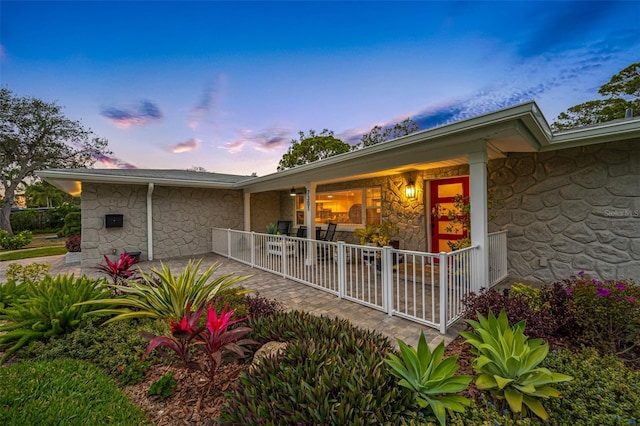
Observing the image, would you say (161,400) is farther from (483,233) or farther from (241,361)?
(483,233)

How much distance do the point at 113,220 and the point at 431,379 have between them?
877 centimetres

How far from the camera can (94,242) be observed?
7.28 m

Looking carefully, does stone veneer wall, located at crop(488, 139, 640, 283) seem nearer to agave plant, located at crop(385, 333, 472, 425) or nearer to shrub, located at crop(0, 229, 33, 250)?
agave plant, located at crop(385, 333, 472, 425)

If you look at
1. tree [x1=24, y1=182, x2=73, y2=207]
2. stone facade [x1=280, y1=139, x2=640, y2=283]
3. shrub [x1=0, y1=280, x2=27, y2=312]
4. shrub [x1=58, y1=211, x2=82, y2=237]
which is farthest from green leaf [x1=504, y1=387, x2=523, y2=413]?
tree [x1=24, y1=182, x2=73, y2=207]

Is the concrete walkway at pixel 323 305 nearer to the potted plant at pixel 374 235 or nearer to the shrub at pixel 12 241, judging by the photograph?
the potted plant at pixel 374 235

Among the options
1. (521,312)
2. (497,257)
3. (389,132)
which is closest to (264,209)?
(497,257)

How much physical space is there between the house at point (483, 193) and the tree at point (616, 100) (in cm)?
766

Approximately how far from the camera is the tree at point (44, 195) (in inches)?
845

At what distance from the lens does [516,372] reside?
1768 mm

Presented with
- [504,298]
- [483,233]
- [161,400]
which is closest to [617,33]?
[483,233]

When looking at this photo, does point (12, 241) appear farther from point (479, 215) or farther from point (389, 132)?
point (389, 132)

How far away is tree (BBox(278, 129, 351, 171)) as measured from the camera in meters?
19.7

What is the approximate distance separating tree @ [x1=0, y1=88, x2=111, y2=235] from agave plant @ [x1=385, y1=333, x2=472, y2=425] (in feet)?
76.2

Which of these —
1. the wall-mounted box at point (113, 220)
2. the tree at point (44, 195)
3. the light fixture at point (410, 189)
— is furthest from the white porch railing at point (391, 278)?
the tree at point (44, 195)
